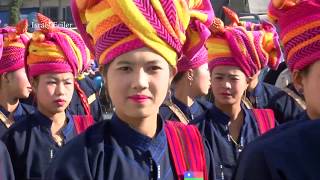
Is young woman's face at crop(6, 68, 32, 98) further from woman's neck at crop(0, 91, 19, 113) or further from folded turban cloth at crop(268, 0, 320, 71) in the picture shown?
folded turban cloth at crop(268, 0, 320, 71)

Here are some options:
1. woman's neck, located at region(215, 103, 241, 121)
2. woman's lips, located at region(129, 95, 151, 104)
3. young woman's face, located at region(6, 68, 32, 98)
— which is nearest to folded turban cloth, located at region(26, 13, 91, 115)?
young woman's face, located at region(6, 68, 32, 98)

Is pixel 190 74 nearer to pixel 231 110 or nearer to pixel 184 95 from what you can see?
pixel 184 95

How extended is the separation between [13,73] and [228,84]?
166 centimetres

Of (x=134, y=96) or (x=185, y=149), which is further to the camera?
(x=185, y=149)

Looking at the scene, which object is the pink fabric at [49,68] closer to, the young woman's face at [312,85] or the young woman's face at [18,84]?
the young woman's face at [18,84]

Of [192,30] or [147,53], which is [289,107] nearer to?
[192,30]

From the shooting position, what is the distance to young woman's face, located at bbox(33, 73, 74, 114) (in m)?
3.64

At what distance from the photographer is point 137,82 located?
7.23 ft

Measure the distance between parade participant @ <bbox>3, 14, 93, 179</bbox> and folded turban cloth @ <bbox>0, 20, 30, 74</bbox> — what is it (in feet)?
1.89

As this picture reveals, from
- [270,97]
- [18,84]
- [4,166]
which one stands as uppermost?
[18,84]

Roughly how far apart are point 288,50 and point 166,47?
0.54 m

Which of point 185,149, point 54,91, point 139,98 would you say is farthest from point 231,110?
point 139,98

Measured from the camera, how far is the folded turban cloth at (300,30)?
1832 mm

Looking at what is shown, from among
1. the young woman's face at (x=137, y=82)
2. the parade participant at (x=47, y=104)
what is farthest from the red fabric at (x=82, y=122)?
the young woman's face at (x=137, y=82)
